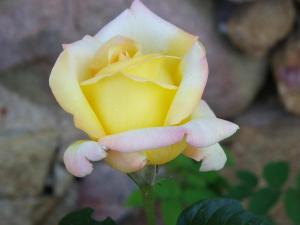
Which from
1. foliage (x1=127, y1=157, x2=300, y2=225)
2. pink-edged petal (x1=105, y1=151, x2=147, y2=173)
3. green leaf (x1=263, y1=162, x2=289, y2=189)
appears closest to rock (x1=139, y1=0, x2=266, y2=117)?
foliage (x1=127, y1=157, x2=300, y2=225)

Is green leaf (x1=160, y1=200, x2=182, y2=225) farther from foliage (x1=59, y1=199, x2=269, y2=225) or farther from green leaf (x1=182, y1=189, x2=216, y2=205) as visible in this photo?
foliage (x1=59, y1=199, x2=269, y2=225)

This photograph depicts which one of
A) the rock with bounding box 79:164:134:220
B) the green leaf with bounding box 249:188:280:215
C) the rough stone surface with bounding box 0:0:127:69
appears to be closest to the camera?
the green leaf with bounding box 249:188:280:215

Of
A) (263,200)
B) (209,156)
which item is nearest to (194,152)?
(209,156)

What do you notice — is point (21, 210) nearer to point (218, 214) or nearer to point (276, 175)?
point (276, 175)

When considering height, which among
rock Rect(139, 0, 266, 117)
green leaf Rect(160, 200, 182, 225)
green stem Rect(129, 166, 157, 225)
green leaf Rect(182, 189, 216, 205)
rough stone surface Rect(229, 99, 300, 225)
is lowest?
rough stone surface Rect(229, 99, 300, 225)

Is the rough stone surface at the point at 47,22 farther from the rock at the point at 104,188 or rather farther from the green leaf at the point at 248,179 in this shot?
the green leaf at the point at 248,179

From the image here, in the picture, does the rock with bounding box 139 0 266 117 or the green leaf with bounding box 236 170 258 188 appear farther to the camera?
the rock with bounding box 139 0 266 117
